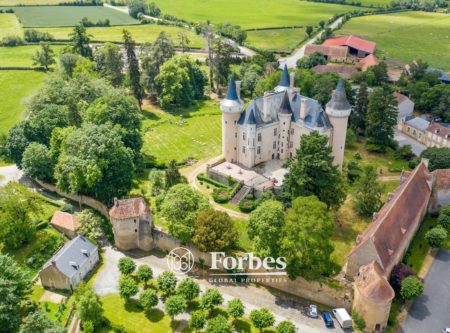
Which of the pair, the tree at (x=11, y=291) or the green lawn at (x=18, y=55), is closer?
the tree at (x=11, y=291)

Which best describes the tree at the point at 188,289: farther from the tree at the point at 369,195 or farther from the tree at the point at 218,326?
the tree at the point at 369,195

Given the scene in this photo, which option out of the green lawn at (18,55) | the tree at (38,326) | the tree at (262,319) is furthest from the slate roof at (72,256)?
the green lawn at (18,55)

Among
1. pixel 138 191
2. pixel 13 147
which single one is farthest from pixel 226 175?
pixel 13 147

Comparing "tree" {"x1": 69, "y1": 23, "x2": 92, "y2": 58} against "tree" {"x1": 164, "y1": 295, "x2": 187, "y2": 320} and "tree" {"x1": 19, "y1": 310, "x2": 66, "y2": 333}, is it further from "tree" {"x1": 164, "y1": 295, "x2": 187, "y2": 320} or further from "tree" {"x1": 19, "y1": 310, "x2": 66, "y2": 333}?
"tree" {"x1": 19, "y1": 310, "x2": 66, "y2": 333}

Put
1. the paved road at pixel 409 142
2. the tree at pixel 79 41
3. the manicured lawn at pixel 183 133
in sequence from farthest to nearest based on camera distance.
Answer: the tree at pixel 79 41, the paved road at pixel 409 142, the manicured lawn at pixel 183 133

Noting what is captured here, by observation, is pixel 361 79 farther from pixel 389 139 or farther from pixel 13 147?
pixel 13 147

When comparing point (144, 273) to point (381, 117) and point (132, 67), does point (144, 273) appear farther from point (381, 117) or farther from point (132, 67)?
point (132, 67)
